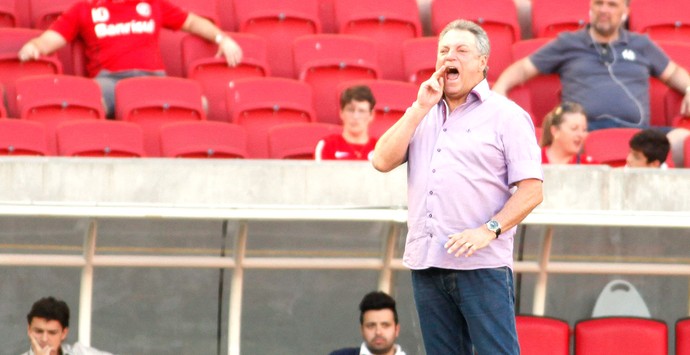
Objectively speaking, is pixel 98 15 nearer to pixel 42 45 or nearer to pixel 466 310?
pixel 42 45

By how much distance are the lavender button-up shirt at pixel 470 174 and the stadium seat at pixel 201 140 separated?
343 cm

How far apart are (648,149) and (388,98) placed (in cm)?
166

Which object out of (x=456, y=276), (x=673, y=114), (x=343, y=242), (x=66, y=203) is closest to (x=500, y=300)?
(x=456, y=276)

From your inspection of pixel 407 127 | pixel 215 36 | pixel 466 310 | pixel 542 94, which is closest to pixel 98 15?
pixel 215 36

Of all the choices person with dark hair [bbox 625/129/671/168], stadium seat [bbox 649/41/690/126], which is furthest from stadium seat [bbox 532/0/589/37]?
person with dark hair [bbox 625/129/671/168]

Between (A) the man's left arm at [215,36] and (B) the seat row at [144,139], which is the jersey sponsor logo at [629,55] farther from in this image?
(A) the man's left arm at [215,36]

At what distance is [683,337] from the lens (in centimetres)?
736

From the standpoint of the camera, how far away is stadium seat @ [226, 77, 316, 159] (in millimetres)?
8086

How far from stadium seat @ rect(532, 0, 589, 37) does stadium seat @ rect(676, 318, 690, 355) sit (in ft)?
8.24

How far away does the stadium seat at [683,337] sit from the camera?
734cm

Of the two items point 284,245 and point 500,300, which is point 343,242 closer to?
point 284,245

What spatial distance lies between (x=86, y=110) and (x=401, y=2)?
7.76 ft

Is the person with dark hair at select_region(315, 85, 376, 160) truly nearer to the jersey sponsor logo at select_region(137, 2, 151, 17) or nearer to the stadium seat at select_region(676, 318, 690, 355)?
the jersey sponsor logo at select_region(137, 2, 151, 17)

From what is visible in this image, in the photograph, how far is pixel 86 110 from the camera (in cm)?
786
